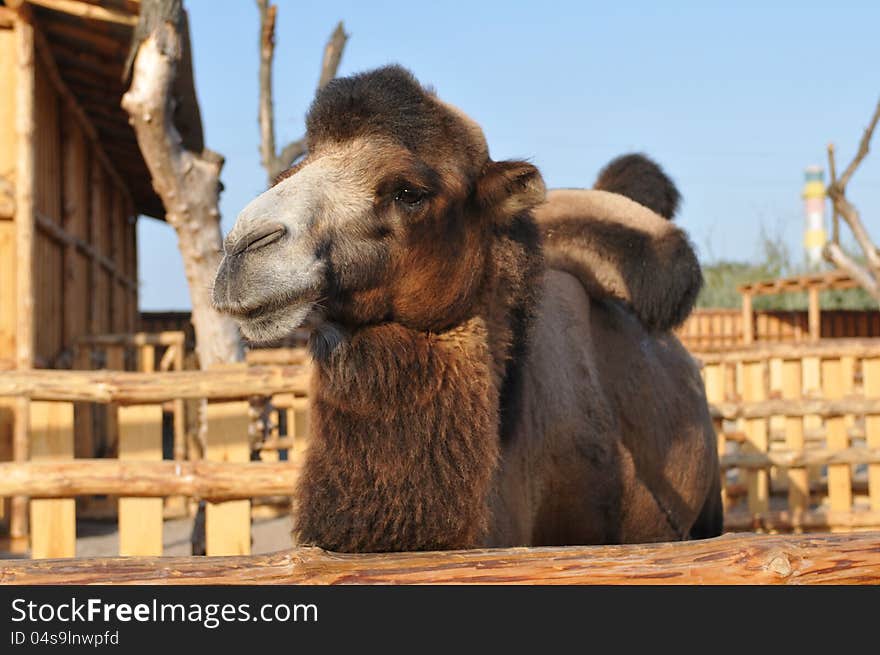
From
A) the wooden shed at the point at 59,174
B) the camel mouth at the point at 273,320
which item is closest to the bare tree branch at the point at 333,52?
the wooden shed at the point at 59,174

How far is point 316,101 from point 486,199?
23.7 inches

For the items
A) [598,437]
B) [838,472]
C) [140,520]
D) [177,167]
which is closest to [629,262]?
[598,437]

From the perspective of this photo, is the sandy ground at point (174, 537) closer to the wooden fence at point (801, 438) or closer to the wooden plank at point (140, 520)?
the wooden plank at point (140, 520)

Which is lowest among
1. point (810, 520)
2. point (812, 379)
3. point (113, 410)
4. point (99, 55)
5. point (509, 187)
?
point (810, 520)

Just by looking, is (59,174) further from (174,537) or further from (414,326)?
(414,326)

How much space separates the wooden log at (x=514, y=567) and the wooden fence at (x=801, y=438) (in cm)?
531

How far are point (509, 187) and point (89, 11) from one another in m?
7.15

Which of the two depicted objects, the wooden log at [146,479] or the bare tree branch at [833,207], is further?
the bare tree branch at [833,207]

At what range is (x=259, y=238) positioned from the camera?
2.29 m

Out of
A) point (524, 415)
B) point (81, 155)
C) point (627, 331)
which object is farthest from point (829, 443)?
point (81, 155)

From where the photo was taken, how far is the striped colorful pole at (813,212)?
40.8 meters

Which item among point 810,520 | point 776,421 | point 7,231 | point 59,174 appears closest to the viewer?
point 810,520

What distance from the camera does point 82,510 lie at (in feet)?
31.7

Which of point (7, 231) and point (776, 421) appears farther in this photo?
point (776, 421)
